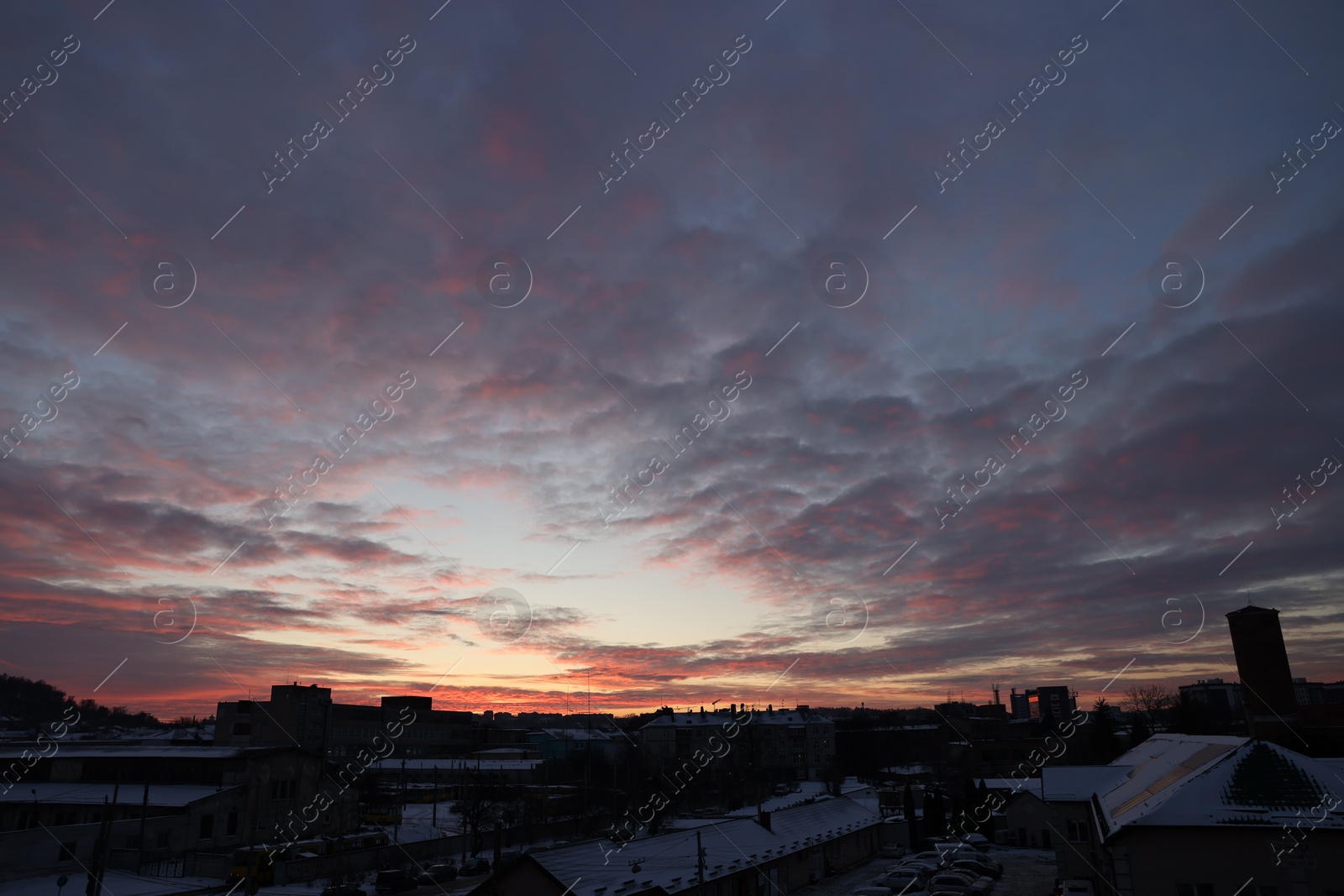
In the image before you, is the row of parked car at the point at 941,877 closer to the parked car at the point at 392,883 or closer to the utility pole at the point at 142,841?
the parked car at the point at 392,883

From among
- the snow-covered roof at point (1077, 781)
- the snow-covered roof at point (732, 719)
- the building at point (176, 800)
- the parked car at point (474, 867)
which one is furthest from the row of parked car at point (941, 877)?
the snow-covered roof at point (732, 719)

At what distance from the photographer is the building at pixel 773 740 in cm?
11932

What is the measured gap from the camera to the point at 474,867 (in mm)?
46469

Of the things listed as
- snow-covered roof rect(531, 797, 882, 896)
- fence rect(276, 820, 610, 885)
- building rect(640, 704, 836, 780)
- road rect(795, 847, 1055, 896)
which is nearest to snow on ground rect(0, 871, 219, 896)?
fence rect(276, 820, 610, 885)

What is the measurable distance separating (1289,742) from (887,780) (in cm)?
7949

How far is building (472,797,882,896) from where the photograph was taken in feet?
86.3

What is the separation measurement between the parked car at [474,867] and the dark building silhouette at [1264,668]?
43.0 m

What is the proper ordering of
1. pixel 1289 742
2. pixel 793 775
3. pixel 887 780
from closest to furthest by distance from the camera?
pixel 1289 742 → pixel 887 780 → pixel 793 775

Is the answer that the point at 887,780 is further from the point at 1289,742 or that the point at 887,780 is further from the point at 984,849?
the point at 1289,742

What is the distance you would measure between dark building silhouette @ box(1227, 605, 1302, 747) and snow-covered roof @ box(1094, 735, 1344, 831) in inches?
509

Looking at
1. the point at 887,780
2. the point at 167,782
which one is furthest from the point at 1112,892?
the point at 887,780

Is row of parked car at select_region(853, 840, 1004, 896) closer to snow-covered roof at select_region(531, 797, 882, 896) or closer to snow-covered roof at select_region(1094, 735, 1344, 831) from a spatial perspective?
snow-covered roof at select_region(531, 797, 882, 896)

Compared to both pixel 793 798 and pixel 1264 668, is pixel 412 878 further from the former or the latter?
pixel 793 798

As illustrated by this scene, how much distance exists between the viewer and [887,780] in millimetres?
107562
